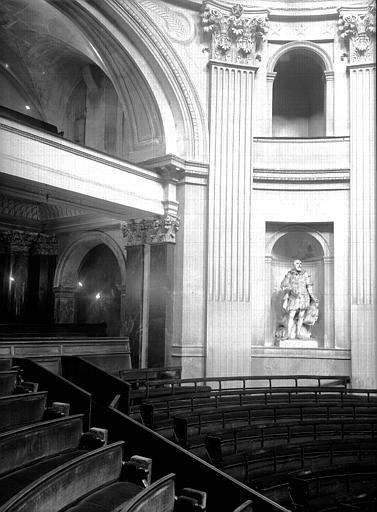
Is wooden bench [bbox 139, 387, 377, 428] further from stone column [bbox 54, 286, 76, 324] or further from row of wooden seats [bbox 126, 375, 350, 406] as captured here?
stone column [bbox 54, 286, 76, 324]

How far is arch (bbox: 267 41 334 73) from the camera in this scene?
1160cm

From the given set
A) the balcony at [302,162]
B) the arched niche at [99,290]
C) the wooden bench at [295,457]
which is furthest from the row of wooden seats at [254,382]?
the balcony at [302,162]

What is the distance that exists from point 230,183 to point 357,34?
12.7 feet

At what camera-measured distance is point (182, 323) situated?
34.3 ft

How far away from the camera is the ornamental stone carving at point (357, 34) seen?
11086 mm

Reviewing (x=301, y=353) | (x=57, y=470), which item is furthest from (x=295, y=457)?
(x=301, y=353)

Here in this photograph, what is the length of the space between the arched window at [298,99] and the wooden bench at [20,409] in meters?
8.76

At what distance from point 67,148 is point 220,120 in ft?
11.3

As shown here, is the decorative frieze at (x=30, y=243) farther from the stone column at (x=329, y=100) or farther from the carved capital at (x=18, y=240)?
the stone column at (x=329, y=100)

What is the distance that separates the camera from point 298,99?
12.6m

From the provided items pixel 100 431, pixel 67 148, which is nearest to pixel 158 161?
pixel 67 148

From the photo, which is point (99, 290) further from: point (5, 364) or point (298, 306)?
point (5, 364)

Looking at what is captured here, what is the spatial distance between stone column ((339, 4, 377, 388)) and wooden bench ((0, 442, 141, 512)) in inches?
281

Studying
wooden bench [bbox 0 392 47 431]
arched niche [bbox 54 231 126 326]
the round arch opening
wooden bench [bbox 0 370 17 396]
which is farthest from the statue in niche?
wooden bench [bbox 0 392 47 431]
